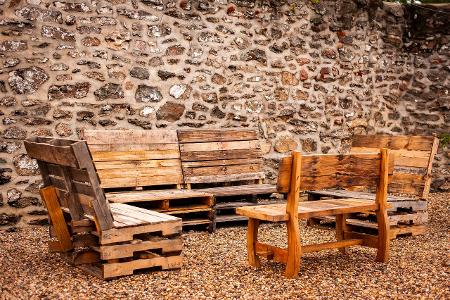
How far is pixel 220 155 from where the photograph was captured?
712cm

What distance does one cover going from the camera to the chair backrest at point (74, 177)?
424 cm

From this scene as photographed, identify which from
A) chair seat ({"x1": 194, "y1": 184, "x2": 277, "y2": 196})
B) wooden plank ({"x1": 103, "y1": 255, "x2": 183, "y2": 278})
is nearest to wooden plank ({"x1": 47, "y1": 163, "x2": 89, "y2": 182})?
wooden plank ({"x1": 103, "y1": 255, "x2": 183, "y2": 278})

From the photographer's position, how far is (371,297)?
4074mm

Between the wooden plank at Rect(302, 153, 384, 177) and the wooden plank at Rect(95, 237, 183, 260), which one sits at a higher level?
the wooden plank at Rect(302, 153, 384, 177)

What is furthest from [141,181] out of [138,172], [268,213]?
[268,213]

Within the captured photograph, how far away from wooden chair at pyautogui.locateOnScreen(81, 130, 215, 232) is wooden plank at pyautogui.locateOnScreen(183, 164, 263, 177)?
5.5 inches

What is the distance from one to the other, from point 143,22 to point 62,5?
37.5 inches

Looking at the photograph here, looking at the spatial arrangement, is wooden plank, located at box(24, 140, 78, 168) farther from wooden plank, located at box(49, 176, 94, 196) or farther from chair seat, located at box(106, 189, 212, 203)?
chair seat, located at box(106, 189, 212, 203)

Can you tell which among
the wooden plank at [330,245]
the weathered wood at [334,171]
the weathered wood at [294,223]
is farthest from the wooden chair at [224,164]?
the weathered wood at [294,223]

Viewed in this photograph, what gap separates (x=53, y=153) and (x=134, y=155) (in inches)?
81.9

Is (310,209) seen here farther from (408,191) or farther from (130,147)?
(130,147)

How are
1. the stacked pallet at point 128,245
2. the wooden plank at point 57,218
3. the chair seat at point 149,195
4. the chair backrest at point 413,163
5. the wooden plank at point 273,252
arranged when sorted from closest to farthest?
1. the stacked pallet at point 128,245
2. the wooden plank at point 273,252
3. the wooden plank at point 57,218
4. the chair seat at point 149,195
5. the chair backrest at point 413,163

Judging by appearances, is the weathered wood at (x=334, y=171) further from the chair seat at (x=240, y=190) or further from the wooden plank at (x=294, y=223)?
the chair seat at (x=240, y=190)

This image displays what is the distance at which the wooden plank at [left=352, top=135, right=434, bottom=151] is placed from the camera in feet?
20.9
